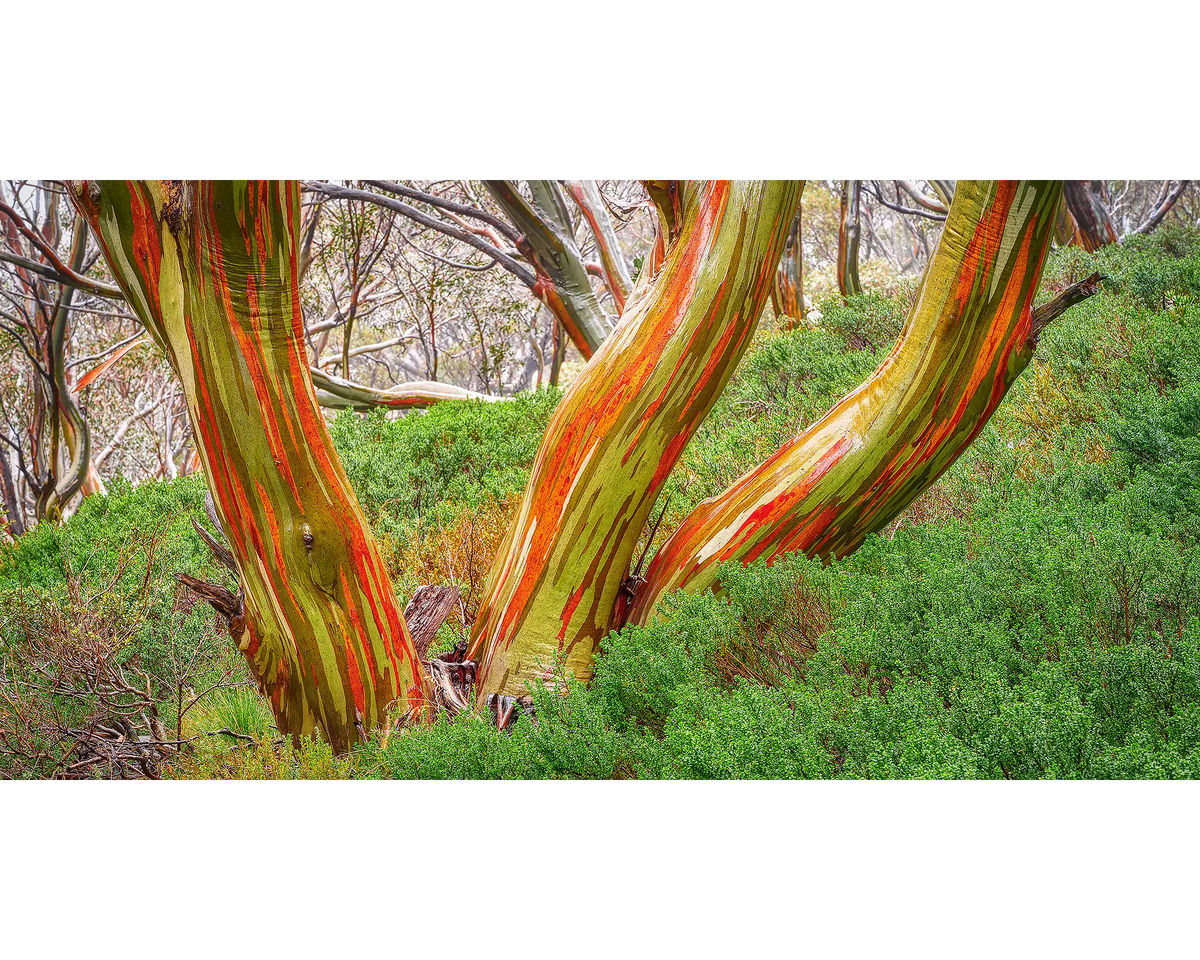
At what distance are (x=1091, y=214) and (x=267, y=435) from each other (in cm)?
684

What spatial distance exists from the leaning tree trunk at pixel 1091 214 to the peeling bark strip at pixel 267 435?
6.10 m

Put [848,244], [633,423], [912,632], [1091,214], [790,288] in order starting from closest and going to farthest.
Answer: [912,632] → [633,423] → [1091,214] → [790,288] → [848,244]

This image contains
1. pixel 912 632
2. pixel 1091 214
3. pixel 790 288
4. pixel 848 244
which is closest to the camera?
pixel 912 632

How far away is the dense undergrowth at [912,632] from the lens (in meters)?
2.15

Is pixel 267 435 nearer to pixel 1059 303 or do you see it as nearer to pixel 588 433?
pixel 588 433

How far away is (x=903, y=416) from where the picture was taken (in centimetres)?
319

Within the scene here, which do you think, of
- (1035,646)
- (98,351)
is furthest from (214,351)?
(98,351)

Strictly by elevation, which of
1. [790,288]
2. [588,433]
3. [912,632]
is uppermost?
[790,288]

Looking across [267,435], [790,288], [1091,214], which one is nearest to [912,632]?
[267,435]

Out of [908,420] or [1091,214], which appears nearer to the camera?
[908,420]

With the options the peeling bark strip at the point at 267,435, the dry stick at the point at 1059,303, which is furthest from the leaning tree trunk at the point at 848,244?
the peeling bark strip at the point at 267,435

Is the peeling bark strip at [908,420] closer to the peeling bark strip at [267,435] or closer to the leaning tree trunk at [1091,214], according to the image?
the peeling bark strip at [267,435]

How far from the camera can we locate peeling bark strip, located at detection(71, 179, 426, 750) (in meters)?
2.50

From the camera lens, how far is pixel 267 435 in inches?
104
